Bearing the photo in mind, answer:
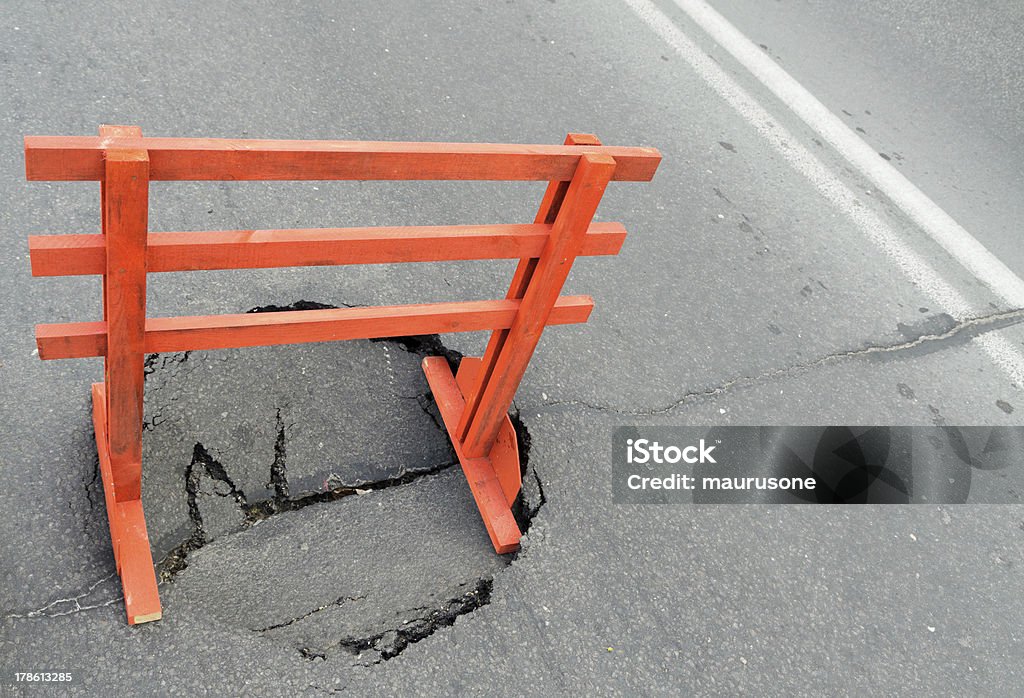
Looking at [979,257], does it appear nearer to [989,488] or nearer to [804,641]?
[989,488]

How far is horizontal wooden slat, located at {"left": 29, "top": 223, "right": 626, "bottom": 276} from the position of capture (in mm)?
1990

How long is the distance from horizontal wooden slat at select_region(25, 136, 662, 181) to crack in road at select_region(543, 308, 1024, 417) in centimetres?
130

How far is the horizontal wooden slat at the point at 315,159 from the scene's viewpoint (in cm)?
181

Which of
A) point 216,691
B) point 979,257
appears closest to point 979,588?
point 979,257

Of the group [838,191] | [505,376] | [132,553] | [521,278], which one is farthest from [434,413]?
[838,191]

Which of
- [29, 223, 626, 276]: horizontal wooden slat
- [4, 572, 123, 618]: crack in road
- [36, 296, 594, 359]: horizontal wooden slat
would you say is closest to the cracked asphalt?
[4, 572, 123, 618]: crack in road

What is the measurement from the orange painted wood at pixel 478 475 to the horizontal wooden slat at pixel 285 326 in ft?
2.04

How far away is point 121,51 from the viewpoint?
4379 mm

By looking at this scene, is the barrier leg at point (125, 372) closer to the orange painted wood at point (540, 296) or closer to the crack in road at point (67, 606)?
A: the crack in road at point (67, 606)

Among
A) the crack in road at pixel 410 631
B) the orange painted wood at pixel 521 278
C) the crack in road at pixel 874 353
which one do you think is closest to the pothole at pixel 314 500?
the crack in road at pixel 410 631

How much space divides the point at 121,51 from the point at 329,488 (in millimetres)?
2814

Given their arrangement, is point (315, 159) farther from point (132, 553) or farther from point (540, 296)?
point (132, 553)

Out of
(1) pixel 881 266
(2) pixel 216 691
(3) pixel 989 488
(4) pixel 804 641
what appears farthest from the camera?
(1) pixel 881 266

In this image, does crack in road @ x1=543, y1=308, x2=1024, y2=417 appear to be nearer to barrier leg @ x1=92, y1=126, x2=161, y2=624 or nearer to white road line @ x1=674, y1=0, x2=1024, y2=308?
white road line @ x1=674, y1=0, x2=1024, y2=308
